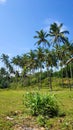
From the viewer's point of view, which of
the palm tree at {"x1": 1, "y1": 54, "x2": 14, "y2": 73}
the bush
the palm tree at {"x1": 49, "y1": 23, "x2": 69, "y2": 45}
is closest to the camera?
the bush

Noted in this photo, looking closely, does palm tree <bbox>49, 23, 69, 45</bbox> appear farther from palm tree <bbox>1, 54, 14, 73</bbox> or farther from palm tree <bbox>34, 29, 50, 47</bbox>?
palm tree <bbox>1, 54, 14, 73</bbox>

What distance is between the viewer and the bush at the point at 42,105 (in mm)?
15023

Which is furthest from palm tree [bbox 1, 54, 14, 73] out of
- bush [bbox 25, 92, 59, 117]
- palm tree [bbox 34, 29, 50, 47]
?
bush [bbox 25, 92, 59, 117]

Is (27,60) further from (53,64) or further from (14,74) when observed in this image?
(14,74)

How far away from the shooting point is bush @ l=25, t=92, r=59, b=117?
15.0 metres

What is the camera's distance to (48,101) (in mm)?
15359

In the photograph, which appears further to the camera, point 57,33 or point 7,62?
point 7,62

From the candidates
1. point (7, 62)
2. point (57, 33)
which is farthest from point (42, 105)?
point (7, 62)

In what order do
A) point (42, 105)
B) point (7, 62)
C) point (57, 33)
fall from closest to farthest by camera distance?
point (42, 105)
point (57, 33)
point (7, 62)

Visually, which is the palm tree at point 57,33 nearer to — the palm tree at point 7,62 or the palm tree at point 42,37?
the palm tree at point 42,37

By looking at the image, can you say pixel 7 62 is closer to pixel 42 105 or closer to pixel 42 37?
pixel 42 37

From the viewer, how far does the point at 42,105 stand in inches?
594

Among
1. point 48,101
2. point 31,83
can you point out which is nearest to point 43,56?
point 31,83

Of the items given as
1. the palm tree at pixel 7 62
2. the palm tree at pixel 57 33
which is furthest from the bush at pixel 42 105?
the palm tree at pixel 7 62
